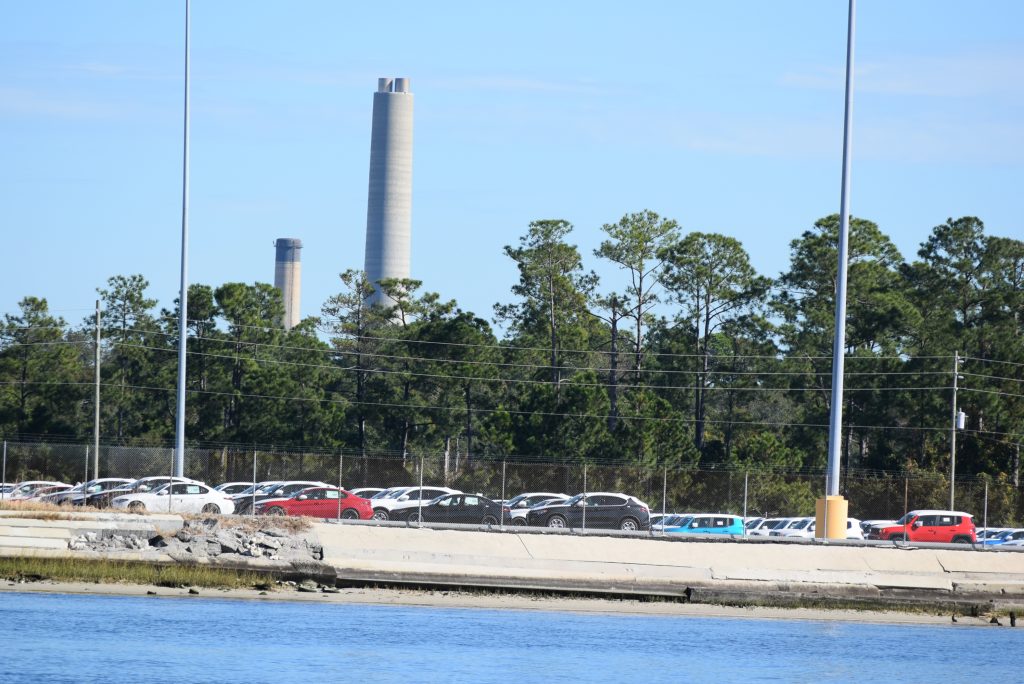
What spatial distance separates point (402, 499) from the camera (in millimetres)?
53094

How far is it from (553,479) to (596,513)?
5.35 m

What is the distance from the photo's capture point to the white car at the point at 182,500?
49.0 metres

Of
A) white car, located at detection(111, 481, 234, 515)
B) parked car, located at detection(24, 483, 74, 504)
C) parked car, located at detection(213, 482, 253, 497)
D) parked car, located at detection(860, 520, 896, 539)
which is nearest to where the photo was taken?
white car, located at detection(111, 481, 234, 515)

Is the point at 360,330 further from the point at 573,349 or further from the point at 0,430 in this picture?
the point at 0,430

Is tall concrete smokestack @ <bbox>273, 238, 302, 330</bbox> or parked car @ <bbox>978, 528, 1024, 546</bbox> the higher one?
tall concrete smokestack @ <bbox>273, 238, 302, 330</bbox>

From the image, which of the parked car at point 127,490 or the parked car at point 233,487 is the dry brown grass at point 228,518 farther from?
the parked car at point 233,487

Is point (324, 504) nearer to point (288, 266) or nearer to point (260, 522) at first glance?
point (260, 522)

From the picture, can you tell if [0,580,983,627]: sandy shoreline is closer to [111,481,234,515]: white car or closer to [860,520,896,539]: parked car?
[111,481,234,515]: white car

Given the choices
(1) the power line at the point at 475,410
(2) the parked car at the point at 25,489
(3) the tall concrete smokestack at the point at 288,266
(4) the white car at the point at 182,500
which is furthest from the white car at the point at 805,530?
(3) the tall concrete smokestack at the point at 288,266

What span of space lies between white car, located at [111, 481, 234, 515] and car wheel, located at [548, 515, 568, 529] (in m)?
10.2

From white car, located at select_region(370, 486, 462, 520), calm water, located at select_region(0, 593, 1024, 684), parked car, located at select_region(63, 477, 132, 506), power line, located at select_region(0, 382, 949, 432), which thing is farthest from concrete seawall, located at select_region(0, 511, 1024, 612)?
power line, located at select_region(0, 382, 949, 432)

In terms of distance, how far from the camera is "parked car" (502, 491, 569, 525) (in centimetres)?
5162

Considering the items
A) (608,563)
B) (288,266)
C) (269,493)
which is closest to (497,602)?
(608,563)

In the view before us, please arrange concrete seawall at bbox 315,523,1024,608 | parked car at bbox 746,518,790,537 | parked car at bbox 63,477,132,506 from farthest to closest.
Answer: parked car at bbox 746,518,790,537, parked car at bbox 63,477,132,506, concrete seawall at bbox 315,523,1024,608
